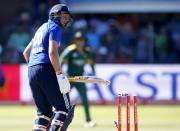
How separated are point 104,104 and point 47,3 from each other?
556 cm

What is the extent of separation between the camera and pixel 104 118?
1953 centimetres

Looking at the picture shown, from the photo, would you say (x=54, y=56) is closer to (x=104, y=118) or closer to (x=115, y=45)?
(x=104, y=118)

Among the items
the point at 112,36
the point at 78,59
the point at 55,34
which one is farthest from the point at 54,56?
the point at 112,36

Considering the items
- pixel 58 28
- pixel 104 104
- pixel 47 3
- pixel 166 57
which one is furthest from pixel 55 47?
pixel 47 3

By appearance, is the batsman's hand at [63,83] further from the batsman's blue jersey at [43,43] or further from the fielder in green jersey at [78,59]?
the fielder in green jersey at [78,59]

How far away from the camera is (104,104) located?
24.2 metres

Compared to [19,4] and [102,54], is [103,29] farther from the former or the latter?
[19,4]

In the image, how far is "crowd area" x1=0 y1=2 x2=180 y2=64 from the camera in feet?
84.7

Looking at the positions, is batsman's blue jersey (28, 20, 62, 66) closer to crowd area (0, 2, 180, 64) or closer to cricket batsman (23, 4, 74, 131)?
cricket batsman (23, 4, 74, 131)

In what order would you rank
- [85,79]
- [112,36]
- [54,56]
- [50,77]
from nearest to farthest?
1. [54,56]
2. [50,77]
3. [85,79]
4. [112,36]

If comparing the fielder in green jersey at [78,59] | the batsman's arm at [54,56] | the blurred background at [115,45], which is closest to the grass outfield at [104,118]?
the blurred background at [115,45]

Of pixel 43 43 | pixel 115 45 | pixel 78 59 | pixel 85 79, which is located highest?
pixel 43 43

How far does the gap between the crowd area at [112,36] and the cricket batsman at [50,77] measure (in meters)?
13.5

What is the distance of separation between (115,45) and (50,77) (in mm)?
14664
